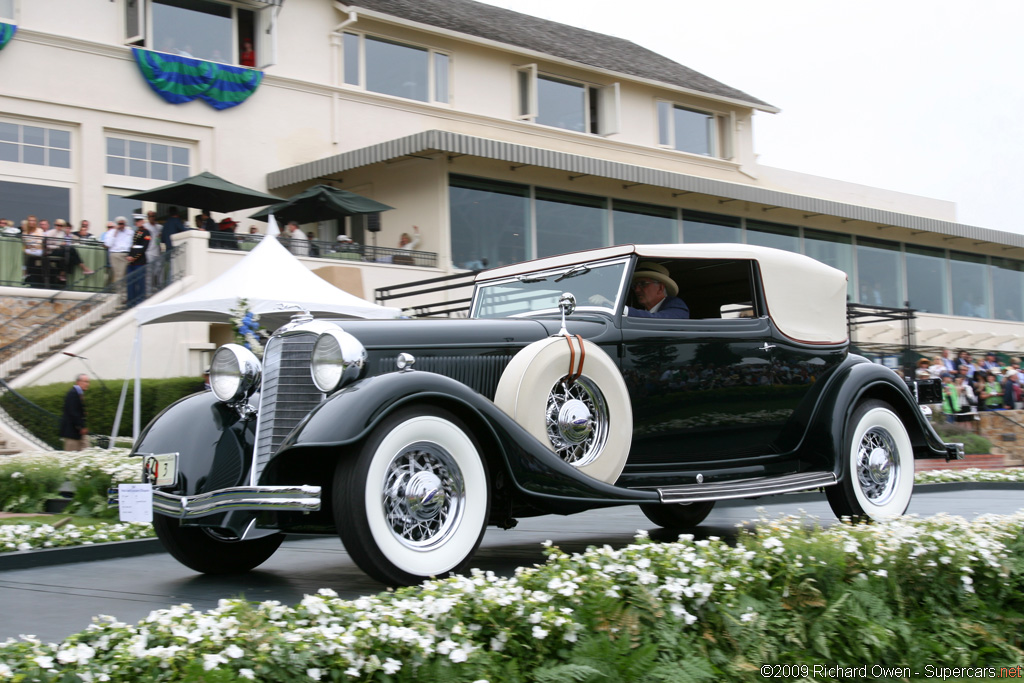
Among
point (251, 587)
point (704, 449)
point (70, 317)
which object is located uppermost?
point (70, 317)

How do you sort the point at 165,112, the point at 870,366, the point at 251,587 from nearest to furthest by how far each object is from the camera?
the point at 251,587, the point at 870,366, the point at 165,112

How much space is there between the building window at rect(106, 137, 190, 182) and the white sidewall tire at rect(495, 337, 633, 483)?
54.5 feet

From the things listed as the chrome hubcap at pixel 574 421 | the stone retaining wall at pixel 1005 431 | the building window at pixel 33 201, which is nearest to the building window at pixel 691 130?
the stone retaining wall at pixel 1005 431

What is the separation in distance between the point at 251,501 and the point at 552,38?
85.3 ft

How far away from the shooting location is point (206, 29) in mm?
21125

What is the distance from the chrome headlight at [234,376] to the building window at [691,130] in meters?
25.2

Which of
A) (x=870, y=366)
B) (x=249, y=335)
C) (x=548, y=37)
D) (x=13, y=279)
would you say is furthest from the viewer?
(x=548, y=37)

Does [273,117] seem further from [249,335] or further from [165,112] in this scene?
[249,335]

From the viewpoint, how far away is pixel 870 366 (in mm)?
7020

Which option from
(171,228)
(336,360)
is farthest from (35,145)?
(336,360)

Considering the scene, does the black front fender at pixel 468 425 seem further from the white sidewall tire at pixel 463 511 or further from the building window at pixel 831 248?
the building window at pixel 831 248

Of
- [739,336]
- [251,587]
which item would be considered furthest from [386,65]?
[251,587]

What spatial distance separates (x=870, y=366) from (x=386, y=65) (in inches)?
750

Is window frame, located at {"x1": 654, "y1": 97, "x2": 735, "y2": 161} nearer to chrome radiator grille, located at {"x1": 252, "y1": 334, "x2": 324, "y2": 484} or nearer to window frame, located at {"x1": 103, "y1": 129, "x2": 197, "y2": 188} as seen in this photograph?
window frame, located at {"x1": 103, "y1": 129, "x2": 197, "y2": 188}
